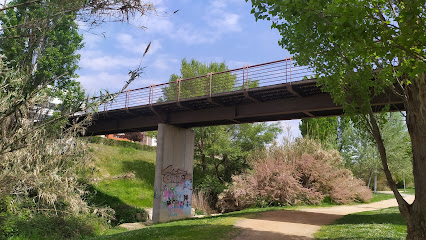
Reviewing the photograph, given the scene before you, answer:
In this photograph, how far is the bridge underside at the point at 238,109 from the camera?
15.6 meters

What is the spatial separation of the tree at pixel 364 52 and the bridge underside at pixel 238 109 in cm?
448

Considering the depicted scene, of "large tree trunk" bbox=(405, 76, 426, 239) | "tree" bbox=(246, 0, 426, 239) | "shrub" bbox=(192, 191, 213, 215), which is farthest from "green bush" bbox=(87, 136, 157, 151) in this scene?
"large tree trunk" bbox=(405, 76, 426, 239)

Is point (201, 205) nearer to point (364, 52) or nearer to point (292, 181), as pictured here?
point (292, 181)

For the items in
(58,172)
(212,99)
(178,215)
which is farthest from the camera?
(178,215)

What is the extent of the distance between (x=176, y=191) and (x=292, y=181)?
8593 millimetres

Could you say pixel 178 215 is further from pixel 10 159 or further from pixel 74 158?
pixel 10 159

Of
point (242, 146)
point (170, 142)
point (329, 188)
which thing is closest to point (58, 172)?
point (170, 142)

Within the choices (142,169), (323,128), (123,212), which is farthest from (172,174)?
(323,128)

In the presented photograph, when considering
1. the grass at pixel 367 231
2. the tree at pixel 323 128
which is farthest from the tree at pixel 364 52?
the tree at pixel 323 128

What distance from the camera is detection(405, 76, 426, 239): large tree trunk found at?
8242mm

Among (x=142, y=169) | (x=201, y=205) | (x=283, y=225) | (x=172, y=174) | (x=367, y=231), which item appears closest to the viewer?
(x=367, y=231)

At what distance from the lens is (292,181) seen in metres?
23.8

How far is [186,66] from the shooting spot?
1543 inches

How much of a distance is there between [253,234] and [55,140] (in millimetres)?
9987
